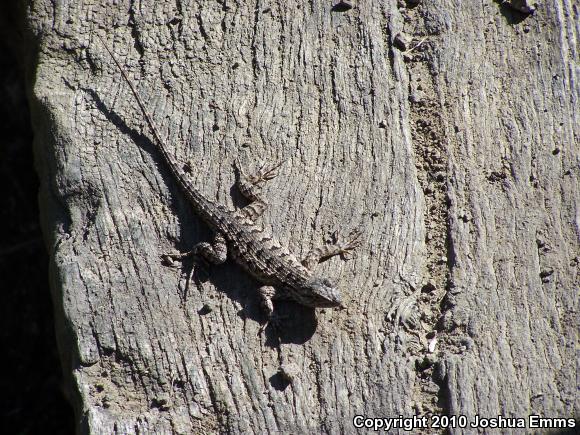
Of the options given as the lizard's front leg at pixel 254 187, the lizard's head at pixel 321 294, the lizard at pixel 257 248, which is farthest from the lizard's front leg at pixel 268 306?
the lizard's front leg at pixel 254 187

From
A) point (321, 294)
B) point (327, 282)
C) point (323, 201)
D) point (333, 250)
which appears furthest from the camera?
point (323, 201)

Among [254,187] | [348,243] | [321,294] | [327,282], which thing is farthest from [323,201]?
[321,294]

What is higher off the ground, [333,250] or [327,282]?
[333,250]

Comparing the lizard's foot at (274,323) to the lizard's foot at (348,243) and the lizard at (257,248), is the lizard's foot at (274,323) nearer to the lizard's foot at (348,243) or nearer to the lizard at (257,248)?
the lizard at (257,248)

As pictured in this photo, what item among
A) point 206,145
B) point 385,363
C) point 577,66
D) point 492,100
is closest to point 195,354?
point 385,363

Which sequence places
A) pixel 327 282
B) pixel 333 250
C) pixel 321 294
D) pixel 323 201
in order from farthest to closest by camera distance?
pixel 323 201, pixel 333 250, pixel 327 282, pixel 321 294

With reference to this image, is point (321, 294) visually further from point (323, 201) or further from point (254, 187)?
point (254, 187)

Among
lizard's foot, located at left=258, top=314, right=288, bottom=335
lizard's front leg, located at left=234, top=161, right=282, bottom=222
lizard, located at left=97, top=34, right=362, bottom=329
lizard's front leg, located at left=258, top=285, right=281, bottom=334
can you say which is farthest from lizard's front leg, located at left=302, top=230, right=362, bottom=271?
lizard's front leg, located at left=234, top=161, right=282, bottom=222
